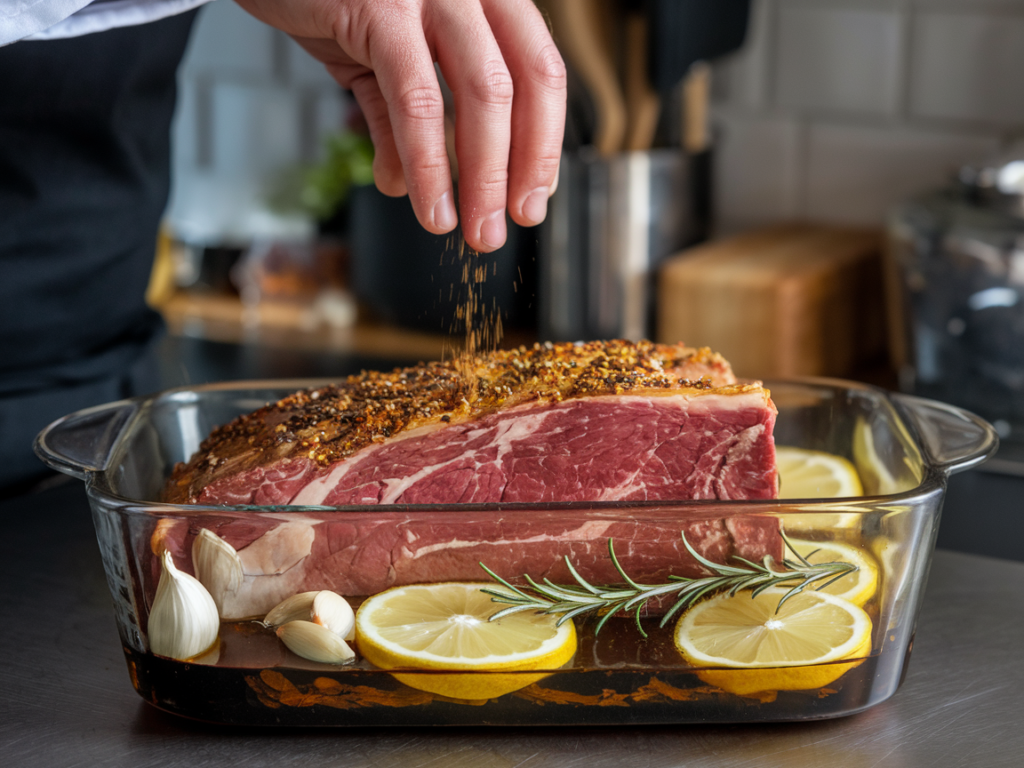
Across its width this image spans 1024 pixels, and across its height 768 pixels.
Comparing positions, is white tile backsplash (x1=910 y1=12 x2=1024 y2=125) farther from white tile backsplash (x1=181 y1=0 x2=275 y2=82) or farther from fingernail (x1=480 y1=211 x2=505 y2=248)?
white tile backsplash (x1=181 y1=0 x2=275 y2=82)

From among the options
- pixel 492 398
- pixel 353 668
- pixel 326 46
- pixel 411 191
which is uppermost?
pixel 326 46

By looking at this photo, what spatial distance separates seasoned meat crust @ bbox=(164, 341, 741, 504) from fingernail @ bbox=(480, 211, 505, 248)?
0.12m

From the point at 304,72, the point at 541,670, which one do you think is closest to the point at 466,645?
the point at 541,670

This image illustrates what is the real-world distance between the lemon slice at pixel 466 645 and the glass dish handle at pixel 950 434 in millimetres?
305

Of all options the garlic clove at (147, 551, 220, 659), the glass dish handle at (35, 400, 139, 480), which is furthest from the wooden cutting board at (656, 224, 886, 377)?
the garlic clove at (147, 551, 220, 659)

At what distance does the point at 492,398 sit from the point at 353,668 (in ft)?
0.83

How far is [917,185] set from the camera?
1946 millimetres

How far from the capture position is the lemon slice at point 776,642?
0.67 meters

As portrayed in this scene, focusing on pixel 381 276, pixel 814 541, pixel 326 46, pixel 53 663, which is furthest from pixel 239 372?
pixel 814 541

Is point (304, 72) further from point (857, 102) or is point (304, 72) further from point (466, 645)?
point (466, 645)

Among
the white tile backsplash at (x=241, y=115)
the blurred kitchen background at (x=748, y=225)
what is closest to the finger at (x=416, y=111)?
the blurred kitchen background at (x=748, y=225)

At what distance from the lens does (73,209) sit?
1238 millimetres

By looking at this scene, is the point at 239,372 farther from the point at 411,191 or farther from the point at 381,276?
the point at 411,191

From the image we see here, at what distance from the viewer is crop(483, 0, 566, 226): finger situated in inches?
32.1
